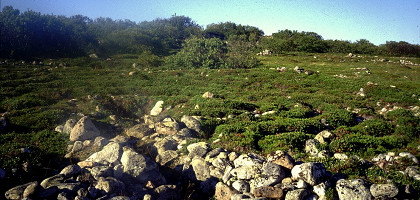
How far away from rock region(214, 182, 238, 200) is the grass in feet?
12.4

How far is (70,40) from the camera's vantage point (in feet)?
213

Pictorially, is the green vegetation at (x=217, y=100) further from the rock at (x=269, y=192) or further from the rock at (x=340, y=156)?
the rock at (x=269, y=192)

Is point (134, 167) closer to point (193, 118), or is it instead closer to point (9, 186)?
point (9, 186)

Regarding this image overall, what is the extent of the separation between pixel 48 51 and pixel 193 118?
53039 mm

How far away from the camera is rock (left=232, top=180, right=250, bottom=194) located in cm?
1052

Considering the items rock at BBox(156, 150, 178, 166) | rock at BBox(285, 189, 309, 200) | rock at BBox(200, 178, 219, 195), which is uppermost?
rock at BBox(285, 189, 309, 200)

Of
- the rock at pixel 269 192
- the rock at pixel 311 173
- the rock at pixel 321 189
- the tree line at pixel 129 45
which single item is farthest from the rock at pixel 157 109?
the tree line at pixel 129 45

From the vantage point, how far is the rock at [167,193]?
10555 millimetres

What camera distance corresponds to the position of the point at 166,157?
14.1 m

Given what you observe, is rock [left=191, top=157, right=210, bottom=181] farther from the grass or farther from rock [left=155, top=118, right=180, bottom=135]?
rock [left=155, top=118, right=180, bottom=135]

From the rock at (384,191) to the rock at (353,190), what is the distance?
0.65ft

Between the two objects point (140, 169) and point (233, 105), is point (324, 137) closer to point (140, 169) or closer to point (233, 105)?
point (233, 105)

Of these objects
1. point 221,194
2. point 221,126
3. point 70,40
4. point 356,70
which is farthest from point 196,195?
point 70,40

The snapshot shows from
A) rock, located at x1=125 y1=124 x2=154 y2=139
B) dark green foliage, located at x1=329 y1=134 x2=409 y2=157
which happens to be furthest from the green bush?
rock, located at x1=125 y1=124 x2=154 y2=139
